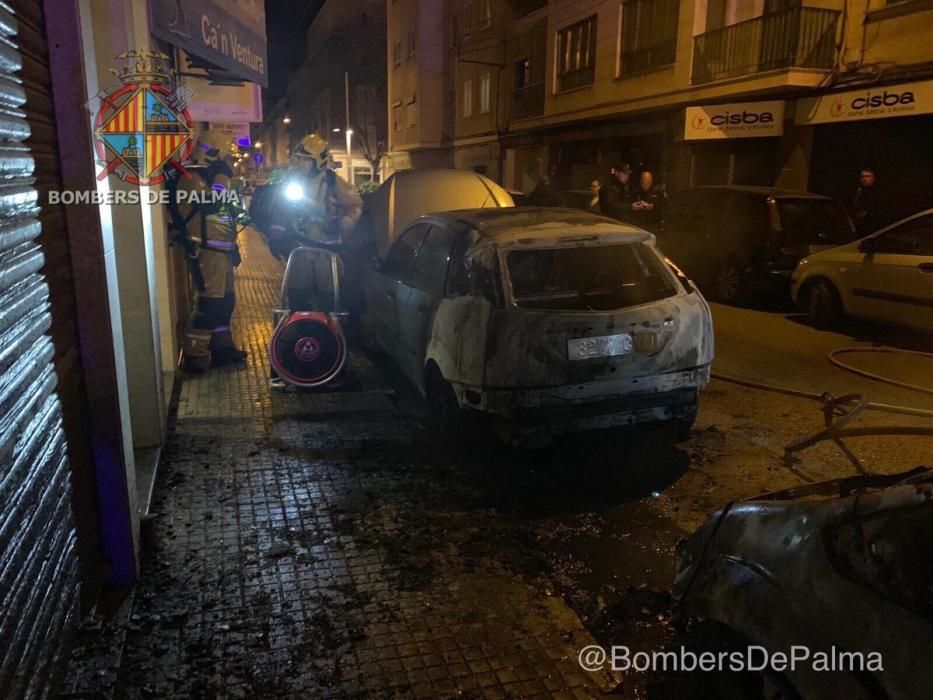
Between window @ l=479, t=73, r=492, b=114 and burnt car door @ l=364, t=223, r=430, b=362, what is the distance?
2677 centimetres

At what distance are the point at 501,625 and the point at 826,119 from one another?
15.4 m

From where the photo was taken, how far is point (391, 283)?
677 cm

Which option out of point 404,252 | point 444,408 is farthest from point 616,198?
point 444,408

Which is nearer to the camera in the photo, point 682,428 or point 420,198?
point 682,428

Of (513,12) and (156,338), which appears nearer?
(156,338)

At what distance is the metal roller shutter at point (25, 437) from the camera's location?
7.72 ft

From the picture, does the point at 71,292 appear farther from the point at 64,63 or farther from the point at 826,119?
the point at 826,119

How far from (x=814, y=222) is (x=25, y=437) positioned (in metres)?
11.3

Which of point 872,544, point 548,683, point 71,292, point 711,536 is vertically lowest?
point 548,683

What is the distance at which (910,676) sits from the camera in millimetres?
1805

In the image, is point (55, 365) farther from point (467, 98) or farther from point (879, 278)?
point (467, 98)

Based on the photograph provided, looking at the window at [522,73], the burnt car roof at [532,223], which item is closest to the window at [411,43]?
the window at [522,73]

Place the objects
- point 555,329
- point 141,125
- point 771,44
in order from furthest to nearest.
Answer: point 771,44 < point 141,125 < point 555,329

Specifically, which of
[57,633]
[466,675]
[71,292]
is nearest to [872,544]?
[466,675]
